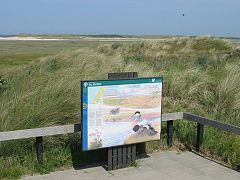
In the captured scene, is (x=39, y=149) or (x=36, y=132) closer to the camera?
(x=36, y=132)

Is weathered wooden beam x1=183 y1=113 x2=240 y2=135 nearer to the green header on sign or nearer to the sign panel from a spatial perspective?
the sign panel

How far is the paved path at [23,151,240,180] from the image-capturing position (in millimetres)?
5898

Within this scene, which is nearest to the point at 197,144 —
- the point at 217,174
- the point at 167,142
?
the point at 167,142

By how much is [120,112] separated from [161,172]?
3.41ft

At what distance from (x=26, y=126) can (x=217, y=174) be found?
114 inches

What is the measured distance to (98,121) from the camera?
594 centimetres

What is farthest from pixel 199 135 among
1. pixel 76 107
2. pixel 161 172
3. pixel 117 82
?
pixel 76 107

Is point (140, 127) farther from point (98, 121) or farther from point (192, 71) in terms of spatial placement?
point (192, 71)

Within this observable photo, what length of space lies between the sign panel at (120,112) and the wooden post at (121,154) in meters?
0.13

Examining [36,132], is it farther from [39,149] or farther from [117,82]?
[117,82]

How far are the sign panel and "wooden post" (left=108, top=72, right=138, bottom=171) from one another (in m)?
0.13

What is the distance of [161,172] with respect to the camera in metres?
6.11

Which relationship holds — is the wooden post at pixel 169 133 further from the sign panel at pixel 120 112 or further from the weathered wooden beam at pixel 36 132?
the weathered wooden beam at pixel 36 132

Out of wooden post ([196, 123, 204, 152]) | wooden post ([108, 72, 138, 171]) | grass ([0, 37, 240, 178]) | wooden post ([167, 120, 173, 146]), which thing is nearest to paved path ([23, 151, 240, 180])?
wooden post ([108, 72, 138, 171])
